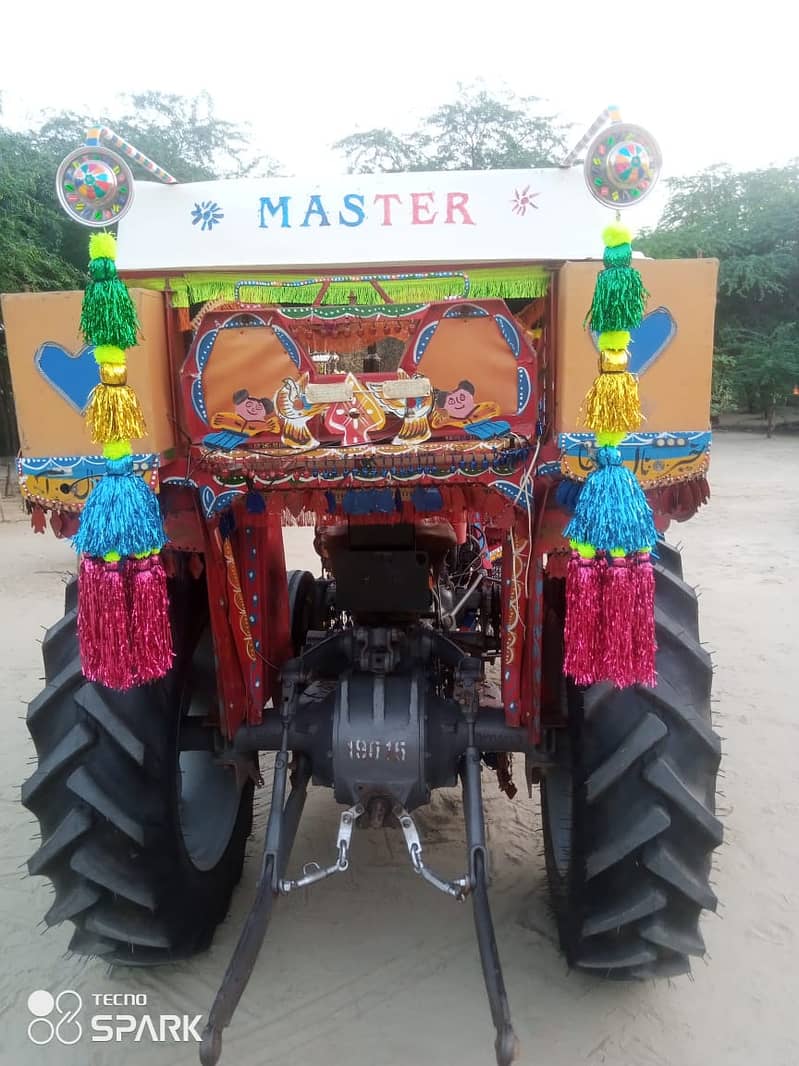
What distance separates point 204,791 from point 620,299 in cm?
222

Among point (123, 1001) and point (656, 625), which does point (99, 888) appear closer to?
point (123, 1001)

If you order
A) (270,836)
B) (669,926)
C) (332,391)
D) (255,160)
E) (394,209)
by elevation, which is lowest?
(669,926)

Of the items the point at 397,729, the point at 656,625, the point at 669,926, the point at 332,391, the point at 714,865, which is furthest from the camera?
the point at 714,865

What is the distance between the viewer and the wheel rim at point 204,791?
2.45m

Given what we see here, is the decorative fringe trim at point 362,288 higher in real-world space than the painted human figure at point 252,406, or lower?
higher

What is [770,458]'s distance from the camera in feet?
46.7

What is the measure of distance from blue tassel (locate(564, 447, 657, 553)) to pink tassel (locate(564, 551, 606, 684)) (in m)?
0.06

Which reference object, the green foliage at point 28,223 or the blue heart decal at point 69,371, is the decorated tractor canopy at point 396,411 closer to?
the blue heart decal at point 69,371

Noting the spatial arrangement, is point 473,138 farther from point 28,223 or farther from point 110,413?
point 110,413

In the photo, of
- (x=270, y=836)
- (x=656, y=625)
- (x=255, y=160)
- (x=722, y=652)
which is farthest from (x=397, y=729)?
(x=255, y=160)

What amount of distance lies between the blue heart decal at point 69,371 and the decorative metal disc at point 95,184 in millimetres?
299

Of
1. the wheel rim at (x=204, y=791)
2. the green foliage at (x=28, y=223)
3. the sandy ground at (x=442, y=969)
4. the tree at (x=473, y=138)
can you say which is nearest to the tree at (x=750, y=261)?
the tree at (x=473, y=138)

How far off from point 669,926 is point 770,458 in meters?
14.1

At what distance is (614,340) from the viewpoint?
1.47 m
